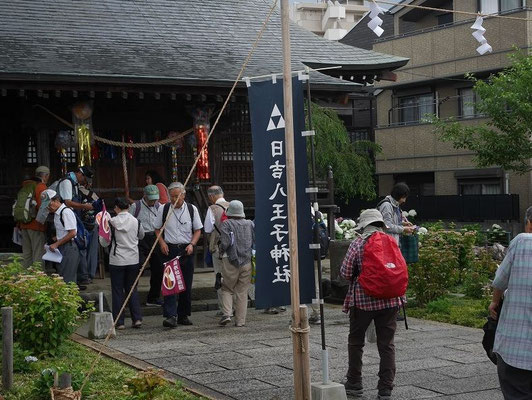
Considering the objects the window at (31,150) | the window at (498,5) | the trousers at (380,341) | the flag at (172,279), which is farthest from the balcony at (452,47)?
the trousers at (380,341)

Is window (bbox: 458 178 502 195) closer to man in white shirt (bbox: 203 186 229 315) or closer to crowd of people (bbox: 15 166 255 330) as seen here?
crowd of people (bbox: 15 166 255 330)

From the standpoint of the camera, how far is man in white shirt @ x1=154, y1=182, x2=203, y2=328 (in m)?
11.8

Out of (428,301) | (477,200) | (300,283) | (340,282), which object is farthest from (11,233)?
(477,200)

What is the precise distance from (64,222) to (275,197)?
543 cm

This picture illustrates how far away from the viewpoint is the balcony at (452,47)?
106 feet

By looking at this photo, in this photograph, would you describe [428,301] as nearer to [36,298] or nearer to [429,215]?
[36,298]

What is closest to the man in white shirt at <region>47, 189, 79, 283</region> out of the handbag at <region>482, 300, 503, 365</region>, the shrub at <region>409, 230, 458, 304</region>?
the shrub at <region>409, 230, 458, 304</region>

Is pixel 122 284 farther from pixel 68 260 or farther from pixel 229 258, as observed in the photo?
pixel 229 258

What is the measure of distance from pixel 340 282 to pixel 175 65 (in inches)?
190

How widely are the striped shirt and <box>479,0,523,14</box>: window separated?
2897 cm

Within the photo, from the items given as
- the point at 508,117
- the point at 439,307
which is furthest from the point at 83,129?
the point at 508,117

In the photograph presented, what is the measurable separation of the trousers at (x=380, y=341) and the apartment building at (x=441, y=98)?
24902 millimetres

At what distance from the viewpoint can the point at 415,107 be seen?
119 feet

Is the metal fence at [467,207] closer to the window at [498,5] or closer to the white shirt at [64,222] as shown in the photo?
the window at [498,5]
